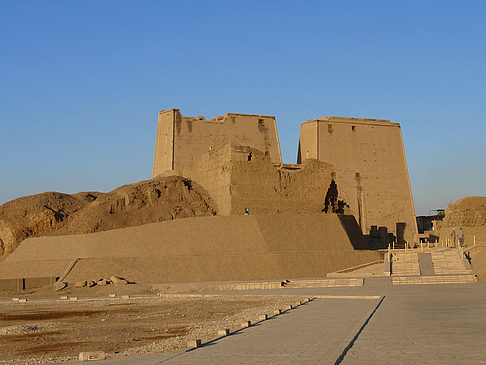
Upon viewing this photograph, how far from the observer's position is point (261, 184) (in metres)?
26.0

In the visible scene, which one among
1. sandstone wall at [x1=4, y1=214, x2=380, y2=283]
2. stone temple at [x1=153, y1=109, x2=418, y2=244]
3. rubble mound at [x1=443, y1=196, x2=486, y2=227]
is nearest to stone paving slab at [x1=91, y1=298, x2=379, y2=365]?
sandstone wall at [x1=4, y1=214, x2=380, y2=283]

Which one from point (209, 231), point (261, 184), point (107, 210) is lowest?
point (209, 231)

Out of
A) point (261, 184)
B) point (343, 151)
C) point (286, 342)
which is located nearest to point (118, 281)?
point (261, 184)

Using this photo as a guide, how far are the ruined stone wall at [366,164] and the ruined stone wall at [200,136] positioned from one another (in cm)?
322

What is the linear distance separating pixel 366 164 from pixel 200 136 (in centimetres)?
1220

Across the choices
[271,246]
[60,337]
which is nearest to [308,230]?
[271,246]

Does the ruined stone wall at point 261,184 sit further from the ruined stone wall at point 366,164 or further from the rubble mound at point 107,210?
the ruined stone wall at point 366,164

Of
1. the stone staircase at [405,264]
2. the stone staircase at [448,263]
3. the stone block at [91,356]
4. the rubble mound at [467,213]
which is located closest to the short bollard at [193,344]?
the stone block at [91,356]

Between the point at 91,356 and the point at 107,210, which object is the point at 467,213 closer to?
the point at 107,210

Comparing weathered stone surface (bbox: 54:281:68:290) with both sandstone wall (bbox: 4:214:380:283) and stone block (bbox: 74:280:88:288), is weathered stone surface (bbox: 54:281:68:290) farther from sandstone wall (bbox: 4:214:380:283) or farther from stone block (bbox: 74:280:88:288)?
sandstone wall (bbox: 4:214:380:283)

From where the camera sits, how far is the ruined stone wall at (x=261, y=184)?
2561 centimetres

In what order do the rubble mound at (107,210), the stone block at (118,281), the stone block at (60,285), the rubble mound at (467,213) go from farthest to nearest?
the rubble mound at (467,213)
the rubble mound at (107,210)
the stone block at (60,285)
the stone block at (118,281)

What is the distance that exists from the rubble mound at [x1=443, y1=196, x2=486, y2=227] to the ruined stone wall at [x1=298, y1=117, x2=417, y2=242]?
11446 millimetres

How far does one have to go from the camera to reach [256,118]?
40.8m
